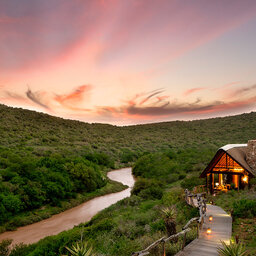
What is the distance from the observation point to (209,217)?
14141mm

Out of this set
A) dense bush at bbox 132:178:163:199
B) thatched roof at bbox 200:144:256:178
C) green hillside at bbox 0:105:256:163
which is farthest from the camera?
green hillside at bbox 0:105:256:163

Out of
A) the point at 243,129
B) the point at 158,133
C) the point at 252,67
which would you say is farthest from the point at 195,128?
the point at 252,67

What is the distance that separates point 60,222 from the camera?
25.8 meters

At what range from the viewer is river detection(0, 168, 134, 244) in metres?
22.0

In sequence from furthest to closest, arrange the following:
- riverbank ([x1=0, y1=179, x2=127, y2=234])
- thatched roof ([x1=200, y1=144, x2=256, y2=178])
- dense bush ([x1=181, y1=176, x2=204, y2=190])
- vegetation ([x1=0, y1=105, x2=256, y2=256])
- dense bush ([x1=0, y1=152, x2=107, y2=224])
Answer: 1. dense bush ([x1=181, y1=176, x2=204, y2=190])
2. dense bush ([x1=0, y1=152, x2=107, y2=224])
3. riverbank ([x1=0, y1=179, x2=127, y2=234])
4. thatched roof ([x1=200, y1=144, x2=256, y2=178])
5. vegetation ([x1=0, y1=105, x2=256, y2=256])

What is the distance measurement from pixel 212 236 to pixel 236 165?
1171 cm

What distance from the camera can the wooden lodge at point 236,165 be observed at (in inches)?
822

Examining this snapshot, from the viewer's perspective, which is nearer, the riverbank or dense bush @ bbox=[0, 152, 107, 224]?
the riverbank

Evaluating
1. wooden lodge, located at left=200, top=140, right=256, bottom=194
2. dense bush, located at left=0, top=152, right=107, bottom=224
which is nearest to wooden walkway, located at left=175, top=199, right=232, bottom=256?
wooden lodge, located at left=200, top=140, right=256, bottom=194

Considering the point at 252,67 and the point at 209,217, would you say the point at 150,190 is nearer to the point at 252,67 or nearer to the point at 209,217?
the point at 209,217

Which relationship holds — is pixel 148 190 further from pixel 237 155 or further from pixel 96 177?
pixel 96 177

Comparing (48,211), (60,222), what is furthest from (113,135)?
(60,222)

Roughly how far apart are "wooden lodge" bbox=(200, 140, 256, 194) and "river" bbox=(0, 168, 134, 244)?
1499cm

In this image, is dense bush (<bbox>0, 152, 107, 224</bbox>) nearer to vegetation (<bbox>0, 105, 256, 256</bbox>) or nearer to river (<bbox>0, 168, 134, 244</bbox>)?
vegetation (<bbox>0, 105, 256, 256</bbox>)
